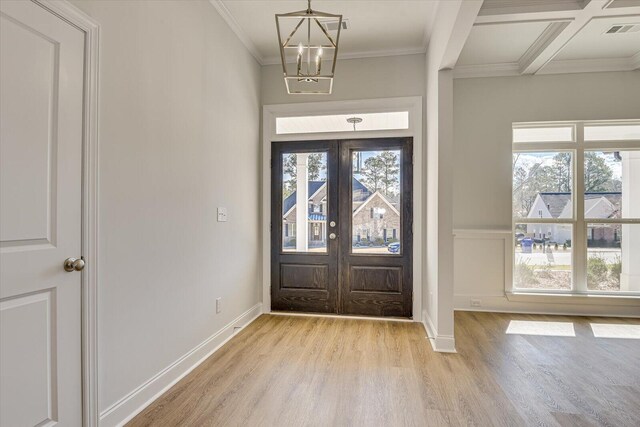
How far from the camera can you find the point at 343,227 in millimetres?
3975

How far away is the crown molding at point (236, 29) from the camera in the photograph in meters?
2.96

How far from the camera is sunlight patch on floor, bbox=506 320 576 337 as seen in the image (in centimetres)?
339

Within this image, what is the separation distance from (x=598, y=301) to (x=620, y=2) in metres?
3.16

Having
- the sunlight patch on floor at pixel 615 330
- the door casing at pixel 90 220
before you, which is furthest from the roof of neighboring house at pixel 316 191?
the sunlight patch on floor at pixel 615 330

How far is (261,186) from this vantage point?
409 cm

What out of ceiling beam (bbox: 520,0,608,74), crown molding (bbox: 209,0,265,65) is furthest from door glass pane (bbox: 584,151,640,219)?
crown molding (bbox: 209,0,265,65)

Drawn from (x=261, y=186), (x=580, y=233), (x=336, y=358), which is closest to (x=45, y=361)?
(x=336, y=358)

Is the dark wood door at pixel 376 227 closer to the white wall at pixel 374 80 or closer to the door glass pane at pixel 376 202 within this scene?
the door glass pane at pixel 376 202

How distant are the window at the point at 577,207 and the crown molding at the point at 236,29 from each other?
3340 mm

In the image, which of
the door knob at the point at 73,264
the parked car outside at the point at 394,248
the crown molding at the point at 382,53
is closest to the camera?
the door knob at the point at 73,264

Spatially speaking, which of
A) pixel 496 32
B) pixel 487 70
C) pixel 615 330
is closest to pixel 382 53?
pixel 496 32

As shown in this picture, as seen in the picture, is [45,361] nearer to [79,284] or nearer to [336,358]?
[79,284]

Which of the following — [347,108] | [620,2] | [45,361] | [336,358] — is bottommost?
[336,358]

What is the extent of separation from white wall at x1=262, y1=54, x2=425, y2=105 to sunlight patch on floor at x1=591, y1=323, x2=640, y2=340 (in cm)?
313
